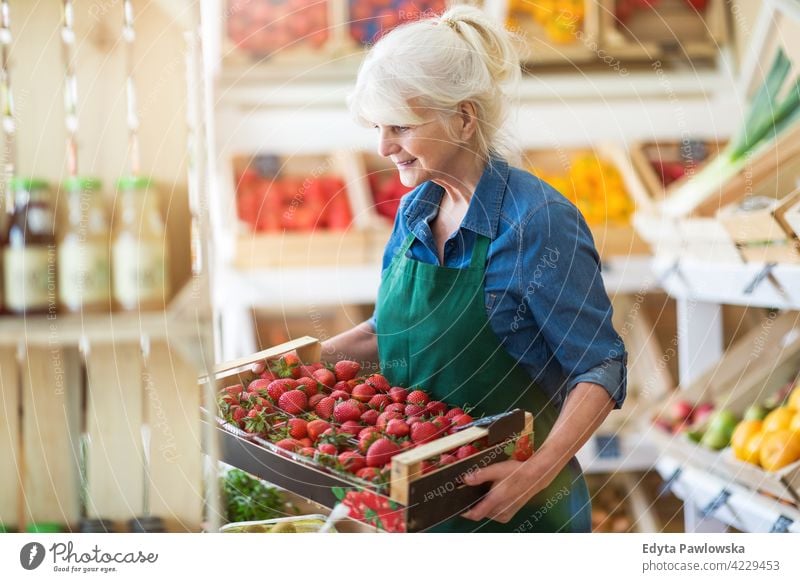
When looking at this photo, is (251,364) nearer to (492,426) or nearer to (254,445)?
(254,445)

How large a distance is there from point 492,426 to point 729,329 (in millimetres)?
837

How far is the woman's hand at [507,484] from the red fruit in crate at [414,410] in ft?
0.35

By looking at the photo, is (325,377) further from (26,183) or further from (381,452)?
(26,183)

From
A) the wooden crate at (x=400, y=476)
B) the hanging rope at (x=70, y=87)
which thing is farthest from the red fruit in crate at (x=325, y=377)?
the hanging rope at (x=70, y=87)

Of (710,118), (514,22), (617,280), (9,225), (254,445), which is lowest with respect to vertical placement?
(254,445)

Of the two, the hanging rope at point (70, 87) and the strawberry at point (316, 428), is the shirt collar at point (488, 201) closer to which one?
the strawberry at point (316, 428)

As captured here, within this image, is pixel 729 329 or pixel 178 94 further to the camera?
pixel 729 329

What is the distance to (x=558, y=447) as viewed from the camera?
1.04m

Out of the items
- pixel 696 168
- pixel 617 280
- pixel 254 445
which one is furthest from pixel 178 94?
pixel 696 168

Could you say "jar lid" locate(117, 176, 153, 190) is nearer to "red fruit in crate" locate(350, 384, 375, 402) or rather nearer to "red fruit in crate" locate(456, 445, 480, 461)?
"red fruit in crate" locate(350, 384, 375, 402)

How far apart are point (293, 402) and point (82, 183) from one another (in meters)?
0.40

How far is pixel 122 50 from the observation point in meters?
1.15

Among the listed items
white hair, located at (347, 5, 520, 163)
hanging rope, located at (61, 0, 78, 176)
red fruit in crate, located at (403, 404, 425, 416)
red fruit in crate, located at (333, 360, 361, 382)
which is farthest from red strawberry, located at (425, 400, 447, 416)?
hanging rope, located at (61, 0, 78, 176)
